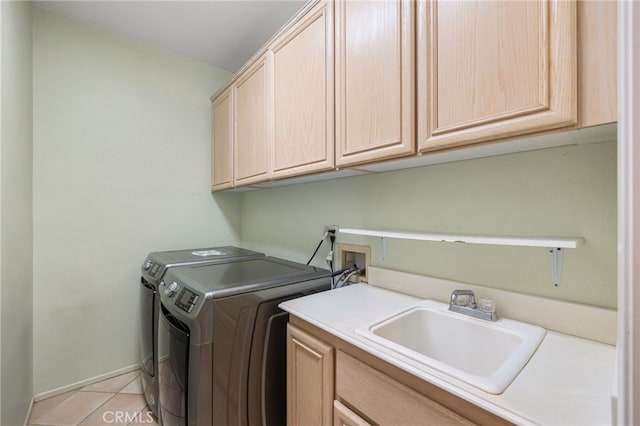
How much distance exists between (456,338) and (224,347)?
0.96m

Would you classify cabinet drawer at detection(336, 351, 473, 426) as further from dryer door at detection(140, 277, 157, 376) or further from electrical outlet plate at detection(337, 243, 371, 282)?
dryer door at detection(140, 277, 157, 376)

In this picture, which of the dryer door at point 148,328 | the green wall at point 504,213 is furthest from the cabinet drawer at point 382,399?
the dryer door at point 148,328

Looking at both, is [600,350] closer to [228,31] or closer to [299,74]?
[299,74]

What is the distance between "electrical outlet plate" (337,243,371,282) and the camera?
1560 millimetres

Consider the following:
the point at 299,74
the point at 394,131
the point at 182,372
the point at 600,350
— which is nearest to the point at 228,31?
the point at 299,74

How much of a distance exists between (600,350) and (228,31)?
260 cm

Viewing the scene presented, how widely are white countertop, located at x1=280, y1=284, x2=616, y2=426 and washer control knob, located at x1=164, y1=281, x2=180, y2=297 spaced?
651 mm

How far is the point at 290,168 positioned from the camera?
4.88 feet

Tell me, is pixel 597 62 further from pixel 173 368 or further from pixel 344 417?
pixel 173 368

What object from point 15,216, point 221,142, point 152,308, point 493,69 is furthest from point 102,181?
point 493,69

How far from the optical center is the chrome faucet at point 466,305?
1029 mm

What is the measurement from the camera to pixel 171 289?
1340mm

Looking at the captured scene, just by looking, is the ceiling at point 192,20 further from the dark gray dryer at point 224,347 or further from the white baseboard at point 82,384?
the white baseboard at point 82,384

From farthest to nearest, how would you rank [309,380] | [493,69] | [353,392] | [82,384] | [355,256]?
[82,384] → [355,256] → [309,380] → [353,392] → [493,69]
